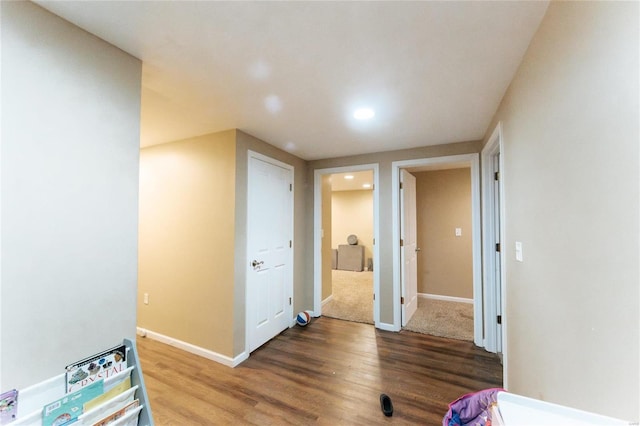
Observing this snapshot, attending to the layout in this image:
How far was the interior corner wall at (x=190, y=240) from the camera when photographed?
256 cm

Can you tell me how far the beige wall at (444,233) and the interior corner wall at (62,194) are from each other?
442 cm

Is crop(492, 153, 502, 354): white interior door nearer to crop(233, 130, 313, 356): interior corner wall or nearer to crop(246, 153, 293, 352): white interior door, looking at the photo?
crop(233, 130, 313, 356): interior corner wall

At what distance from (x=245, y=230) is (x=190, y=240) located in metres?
0.64

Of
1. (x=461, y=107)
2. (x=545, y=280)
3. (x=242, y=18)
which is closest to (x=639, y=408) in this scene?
(x=545, y=280)

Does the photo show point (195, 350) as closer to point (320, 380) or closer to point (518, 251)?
point (320, 380)

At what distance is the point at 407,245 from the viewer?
3.53 metres

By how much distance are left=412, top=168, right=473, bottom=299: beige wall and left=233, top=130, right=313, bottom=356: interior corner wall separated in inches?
88.3

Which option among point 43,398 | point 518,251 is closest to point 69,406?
point 43,398

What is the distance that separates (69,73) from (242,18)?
87 cm

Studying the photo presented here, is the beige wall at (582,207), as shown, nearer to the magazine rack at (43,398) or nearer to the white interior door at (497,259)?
the white interior door at (497,259)

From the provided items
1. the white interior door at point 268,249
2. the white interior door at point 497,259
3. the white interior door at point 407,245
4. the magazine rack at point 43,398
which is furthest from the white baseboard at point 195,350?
the white interior door at point 497,259

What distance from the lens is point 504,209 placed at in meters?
1.92

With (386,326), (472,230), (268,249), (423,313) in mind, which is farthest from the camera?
(423,313)

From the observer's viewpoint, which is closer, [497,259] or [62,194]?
[62,194]
